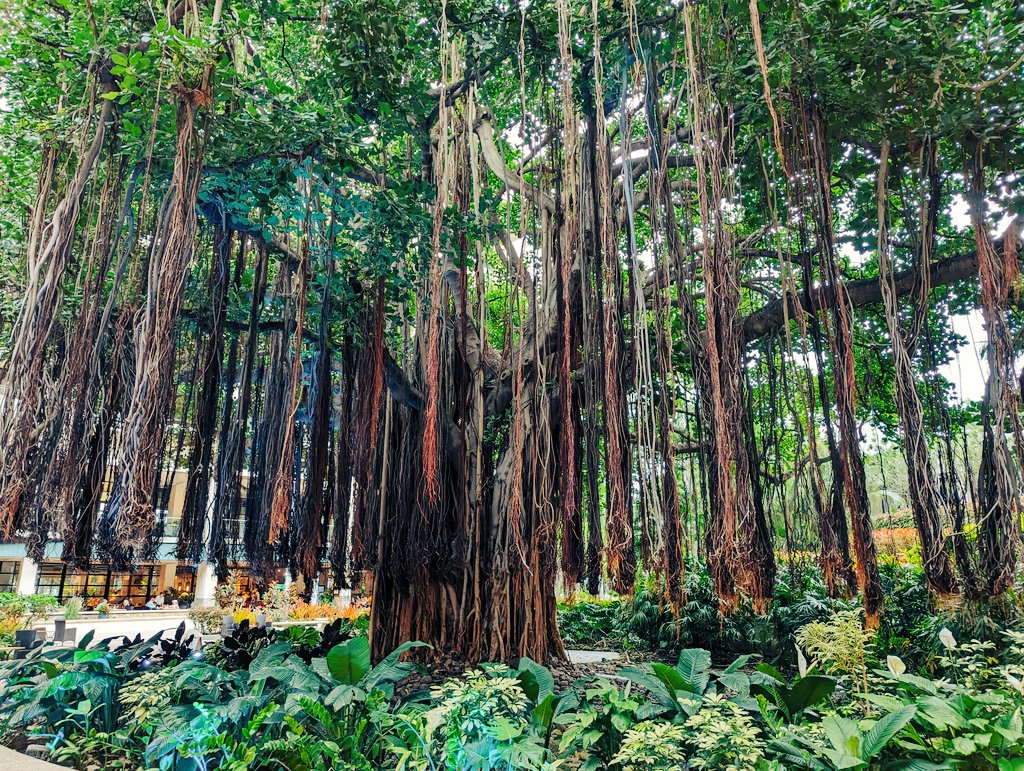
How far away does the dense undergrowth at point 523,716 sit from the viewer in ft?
6.68

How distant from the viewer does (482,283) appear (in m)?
3.66

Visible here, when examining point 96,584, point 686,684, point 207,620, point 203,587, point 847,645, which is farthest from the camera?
point 203,587

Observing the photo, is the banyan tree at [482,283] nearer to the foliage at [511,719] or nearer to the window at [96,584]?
the foliage at [511,719]

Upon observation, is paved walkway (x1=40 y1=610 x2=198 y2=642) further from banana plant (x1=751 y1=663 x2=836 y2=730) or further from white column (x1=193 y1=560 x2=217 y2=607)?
banana plant (x1=751 y1=663 x2=836 y2=730)

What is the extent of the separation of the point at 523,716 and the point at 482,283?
91.3 inches

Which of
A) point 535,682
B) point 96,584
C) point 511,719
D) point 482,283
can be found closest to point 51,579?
point 96,584

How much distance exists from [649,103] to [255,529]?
3269 mm

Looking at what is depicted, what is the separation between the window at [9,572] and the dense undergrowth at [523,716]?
13792 millimetres

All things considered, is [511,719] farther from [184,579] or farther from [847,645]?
[184,579]

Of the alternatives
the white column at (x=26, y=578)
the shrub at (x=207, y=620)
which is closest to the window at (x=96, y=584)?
the white column at (x=26, y=578)

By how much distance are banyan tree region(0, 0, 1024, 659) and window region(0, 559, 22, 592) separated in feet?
45.8

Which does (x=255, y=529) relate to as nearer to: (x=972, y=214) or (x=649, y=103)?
(x=649, y=103)

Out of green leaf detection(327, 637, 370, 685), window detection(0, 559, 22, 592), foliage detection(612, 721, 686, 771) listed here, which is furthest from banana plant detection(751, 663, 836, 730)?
window detection(0, 559, 22, 592)

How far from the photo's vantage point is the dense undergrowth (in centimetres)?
204
